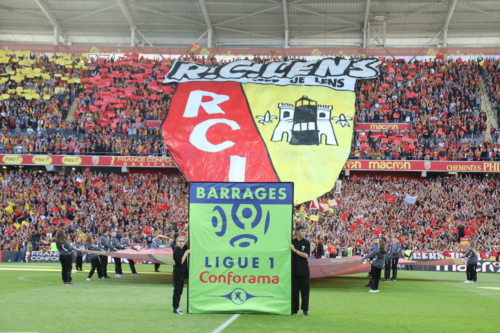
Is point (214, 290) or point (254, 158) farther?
point (254, 158)

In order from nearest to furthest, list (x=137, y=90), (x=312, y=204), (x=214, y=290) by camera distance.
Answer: (x=214, y=290)
(x=312, y=204)
(x=137, y=90)

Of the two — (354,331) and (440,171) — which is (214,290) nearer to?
(354,331)

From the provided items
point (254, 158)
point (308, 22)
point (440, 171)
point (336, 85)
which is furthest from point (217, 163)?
point (308, 22)

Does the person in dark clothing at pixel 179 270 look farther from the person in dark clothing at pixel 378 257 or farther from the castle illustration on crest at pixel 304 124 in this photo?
the castle illustration on crest at pixel 304 124

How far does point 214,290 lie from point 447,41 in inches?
1944

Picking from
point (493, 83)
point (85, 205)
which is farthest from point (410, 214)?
point (85, 205)

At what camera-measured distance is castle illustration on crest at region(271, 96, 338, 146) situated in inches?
1625

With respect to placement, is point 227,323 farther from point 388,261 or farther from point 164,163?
point 164,163

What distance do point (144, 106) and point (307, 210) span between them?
662 inches

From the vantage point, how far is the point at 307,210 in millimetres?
39062

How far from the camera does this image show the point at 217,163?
39594 millimetres

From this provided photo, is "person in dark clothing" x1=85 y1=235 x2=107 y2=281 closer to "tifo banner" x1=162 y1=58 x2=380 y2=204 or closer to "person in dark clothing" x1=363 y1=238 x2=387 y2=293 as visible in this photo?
"person in dark clothing" x1=363 y1=238 x2=387 y2=293

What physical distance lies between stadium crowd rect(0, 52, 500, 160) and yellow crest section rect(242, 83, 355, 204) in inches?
97.5

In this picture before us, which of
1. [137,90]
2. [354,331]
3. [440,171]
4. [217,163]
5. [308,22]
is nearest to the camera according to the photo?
[354,331]
